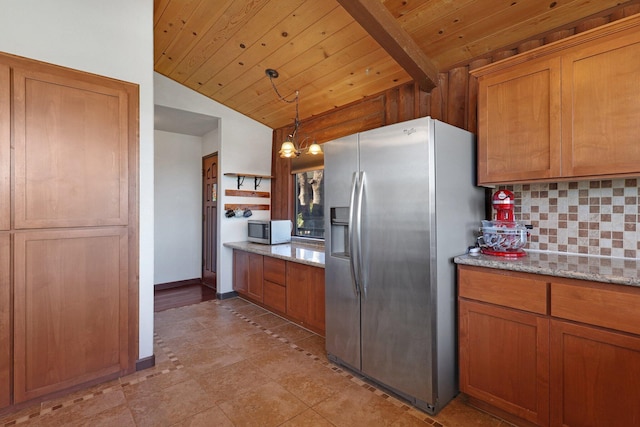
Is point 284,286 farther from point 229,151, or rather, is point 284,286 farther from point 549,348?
point 549,348

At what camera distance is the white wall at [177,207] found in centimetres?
474

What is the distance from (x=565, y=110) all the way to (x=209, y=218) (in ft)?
14.9

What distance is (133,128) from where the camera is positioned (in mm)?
2338

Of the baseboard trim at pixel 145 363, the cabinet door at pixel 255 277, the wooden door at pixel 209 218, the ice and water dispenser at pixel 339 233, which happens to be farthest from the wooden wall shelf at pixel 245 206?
the ice and water dispenser at pixel 339 233

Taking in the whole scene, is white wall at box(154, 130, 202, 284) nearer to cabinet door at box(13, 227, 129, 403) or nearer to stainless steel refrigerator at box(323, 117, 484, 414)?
cabinet door at box(13, 227, 129, 403)

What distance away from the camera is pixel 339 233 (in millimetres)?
2484

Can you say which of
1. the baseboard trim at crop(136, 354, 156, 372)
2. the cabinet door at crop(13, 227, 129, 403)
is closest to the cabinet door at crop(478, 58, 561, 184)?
the cabinet door at crop(13, 227, 129, 403)

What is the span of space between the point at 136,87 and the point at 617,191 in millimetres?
3379

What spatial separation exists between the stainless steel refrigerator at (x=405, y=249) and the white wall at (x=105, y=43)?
151 cm

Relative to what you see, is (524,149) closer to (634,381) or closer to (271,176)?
(634,381)

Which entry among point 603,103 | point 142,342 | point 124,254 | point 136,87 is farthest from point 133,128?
point 603,103

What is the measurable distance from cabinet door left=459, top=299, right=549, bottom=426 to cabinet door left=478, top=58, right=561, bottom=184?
88 centimetres

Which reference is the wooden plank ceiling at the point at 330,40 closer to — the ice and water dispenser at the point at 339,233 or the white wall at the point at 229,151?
the white wall at the point at 229,151

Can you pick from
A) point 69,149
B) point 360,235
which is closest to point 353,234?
point 360,235
